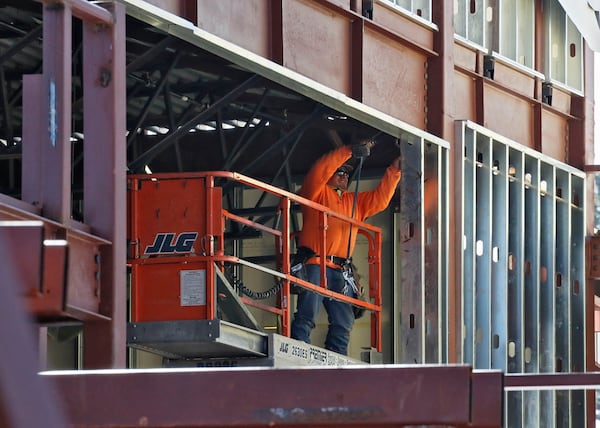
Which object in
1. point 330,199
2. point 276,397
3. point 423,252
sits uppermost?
point 330,199

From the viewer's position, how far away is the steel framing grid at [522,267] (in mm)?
19438

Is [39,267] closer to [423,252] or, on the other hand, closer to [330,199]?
[330,199]

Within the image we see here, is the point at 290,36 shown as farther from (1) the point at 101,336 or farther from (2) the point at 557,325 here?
(2) the point at 557,325

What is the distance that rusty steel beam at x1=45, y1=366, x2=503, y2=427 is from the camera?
15.7 ft

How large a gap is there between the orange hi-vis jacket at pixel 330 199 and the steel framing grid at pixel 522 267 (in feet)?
3.55

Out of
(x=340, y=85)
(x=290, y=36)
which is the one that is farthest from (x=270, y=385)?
(x=340, y=85)

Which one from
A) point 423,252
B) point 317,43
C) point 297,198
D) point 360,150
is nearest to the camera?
point 317,43

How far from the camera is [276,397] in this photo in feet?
15.8

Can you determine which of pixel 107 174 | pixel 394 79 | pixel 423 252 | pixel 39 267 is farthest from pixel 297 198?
pixel 39 267

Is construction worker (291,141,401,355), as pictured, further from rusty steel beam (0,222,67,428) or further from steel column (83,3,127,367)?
rusty steel beam (0,222,67,428)

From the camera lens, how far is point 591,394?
22.5 meters

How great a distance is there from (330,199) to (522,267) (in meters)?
3.96

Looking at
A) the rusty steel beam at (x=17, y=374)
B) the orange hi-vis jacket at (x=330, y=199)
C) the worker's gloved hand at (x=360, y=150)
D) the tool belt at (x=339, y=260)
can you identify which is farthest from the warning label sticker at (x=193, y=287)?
the rusty steel beam at (x=17, y=374)

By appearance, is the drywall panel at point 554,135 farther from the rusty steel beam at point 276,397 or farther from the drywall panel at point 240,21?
the rusty steel beam at point 276,397
